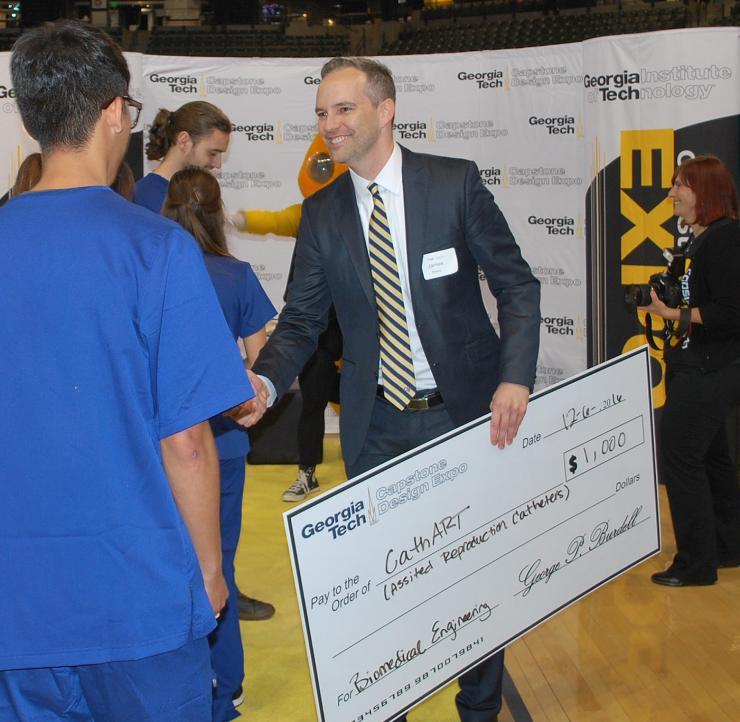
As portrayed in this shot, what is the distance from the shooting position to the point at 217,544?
5.34 ft

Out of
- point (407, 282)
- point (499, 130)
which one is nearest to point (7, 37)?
point (499, 130)

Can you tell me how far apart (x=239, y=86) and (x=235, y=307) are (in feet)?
12.8

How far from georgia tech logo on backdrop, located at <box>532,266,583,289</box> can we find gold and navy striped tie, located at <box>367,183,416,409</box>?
11.9 ft

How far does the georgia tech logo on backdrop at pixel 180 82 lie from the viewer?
640cm

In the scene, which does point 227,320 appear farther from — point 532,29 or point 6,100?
point 532,29

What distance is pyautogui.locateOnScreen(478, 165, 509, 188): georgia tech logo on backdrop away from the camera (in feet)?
20.9

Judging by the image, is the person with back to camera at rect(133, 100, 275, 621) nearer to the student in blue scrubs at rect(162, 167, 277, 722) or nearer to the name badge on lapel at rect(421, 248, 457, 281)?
the student in blue scrubs at rect(162, 167, 277, 722)

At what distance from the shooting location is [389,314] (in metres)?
2.62

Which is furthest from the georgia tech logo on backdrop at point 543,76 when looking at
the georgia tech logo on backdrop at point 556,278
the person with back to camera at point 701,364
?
the person with back to camera at point 701,364

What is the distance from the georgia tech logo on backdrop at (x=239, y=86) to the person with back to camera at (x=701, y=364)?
3262mm

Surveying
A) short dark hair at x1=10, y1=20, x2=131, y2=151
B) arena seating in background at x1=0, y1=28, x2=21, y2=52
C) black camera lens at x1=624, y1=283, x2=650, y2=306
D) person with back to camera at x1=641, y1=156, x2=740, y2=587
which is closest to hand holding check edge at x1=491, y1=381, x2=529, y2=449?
short dark hair at x1=10, y1=20, x2=131, y2=151

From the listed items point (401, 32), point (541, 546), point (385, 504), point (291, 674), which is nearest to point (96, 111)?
point (385, 504)

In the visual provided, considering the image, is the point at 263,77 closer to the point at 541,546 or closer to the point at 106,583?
the point at 541,546

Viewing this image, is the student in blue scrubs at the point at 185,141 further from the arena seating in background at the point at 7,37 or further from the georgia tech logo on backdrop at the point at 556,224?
the arena seating in background at the point at 7,37
